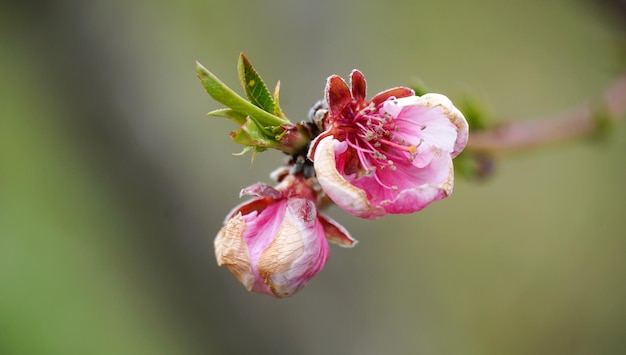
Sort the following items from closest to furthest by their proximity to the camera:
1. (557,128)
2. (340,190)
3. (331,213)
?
(340,190), (557,128), (331,213)

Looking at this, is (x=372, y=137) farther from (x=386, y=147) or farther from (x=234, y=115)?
(x=234, y=115)

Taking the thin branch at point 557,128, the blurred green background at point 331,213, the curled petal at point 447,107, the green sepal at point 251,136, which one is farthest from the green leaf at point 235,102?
the blurred green background at point 331,213

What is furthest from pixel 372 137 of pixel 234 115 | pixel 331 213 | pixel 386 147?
pixel 331 213

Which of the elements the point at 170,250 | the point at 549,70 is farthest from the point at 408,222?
the point at 170,250

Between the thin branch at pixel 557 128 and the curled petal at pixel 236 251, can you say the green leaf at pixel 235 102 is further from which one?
the thin branch at pixel 557 128

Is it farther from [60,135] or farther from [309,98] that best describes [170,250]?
[60,135]

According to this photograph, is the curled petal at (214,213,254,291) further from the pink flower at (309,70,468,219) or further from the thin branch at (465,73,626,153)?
the thin branch at (465,73,626,153)
